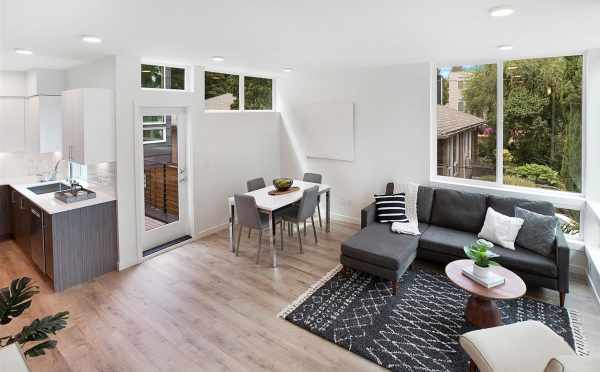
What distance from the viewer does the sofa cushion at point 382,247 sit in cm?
387

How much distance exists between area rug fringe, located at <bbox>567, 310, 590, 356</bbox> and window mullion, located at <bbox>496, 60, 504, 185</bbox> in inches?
76.7

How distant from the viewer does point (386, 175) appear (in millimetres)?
5883

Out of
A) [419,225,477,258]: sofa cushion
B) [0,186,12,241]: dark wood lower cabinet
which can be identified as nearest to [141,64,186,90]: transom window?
[0,186,12,241]: dark wood lower cabinet

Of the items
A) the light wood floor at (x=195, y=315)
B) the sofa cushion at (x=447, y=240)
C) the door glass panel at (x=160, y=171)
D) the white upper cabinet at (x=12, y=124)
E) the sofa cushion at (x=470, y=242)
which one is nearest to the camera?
the light wood floor at (x=195, y=315)

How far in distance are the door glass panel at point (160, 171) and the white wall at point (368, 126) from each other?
92.7 inches

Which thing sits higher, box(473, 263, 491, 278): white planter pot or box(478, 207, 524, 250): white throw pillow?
box(478, 207, 524, 250): white throw pillow

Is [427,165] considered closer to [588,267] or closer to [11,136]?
[588,267]

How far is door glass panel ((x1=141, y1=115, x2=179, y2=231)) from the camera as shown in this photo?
198 inches

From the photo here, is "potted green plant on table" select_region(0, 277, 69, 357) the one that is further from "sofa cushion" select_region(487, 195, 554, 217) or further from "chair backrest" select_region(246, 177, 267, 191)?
"sofa cushion" select_region(487, 195, 554, 217)

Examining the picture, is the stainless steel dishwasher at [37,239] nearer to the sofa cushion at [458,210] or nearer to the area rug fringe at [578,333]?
the sofa cushion at [458,210]

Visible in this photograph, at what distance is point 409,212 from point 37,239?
463cm

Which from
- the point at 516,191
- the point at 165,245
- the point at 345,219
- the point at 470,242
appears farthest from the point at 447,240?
the point at 165,245

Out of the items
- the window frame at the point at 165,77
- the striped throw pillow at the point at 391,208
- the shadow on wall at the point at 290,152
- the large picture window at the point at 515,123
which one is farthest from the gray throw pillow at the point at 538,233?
the window frame at the point at 165,77

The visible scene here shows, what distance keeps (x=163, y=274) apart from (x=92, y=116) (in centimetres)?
198
